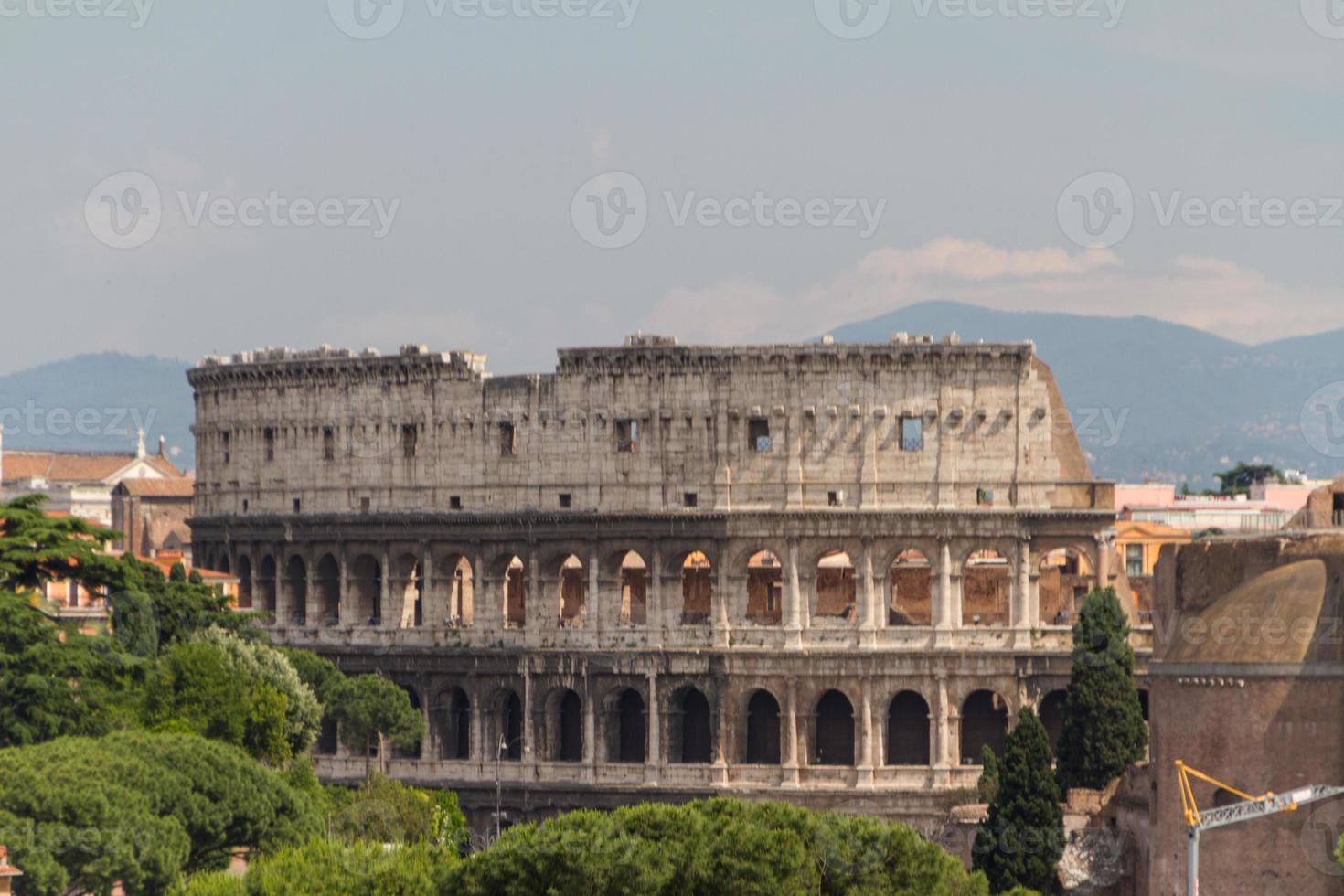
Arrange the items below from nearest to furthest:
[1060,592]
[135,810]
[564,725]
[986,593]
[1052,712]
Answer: [135,810] < [1052,712] < [564,725] < [986,593] < [1060,592]

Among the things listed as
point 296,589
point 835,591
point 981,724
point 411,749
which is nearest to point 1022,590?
point 981,724

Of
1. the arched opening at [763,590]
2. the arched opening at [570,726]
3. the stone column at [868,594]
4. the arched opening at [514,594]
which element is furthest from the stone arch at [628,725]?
the stone column at [868,594]

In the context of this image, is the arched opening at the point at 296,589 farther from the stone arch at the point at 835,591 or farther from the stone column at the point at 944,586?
the stone column at the point at 944,586

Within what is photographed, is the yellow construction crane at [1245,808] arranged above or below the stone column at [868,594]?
below

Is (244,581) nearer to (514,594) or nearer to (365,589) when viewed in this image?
(365,589)

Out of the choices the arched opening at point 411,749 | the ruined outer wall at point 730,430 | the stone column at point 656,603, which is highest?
the ruined outer wall at point 730,430

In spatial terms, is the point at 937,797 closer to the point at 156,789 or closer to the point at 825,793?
the point at 825,793
